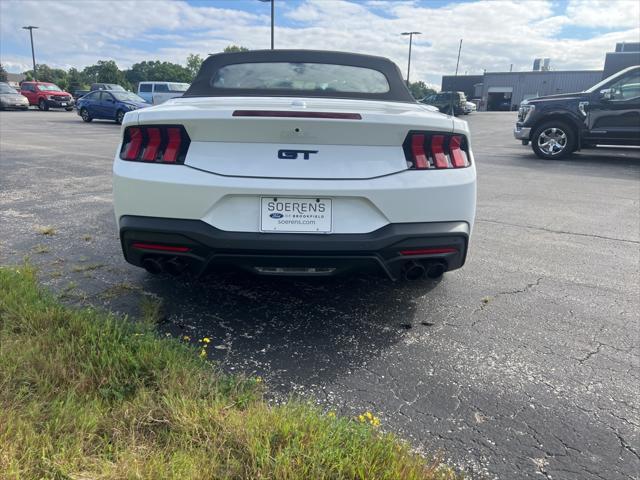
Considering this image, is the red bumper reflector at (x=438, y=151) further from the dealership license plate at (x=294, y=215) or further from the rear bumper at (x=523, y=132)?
the rear bumper at (x=523, y=132)

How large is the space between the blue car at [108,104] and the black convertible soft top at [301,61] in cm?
1767

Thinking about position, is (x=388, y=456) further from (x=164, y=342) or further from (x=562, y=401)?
(x=164, y=342)

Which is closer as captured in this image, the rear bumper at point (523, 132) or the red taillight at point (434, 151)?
the red taillight at point (434, 151)

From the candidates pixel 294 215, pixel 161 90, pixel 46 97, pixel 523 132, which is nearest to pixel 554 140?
pixel 523 132

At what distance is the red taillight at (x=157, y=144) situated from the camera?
8.21ft

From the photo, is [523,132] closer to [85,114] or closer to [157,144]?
[157,144]

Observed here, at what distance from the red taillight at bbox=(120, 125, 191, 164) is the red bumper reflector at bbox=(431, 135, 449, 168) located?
1.32 meters

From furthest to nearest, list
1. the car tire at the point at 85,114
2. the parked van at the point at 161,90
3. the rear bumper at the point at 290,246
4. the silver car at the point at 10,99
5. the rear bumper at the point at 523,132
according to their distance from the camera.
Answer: the silver car at the point at 10,99, the parked van at the point at 161,90, the car tire at the point at 85,114, the rear bumper at the point at 523,132, the rear bumper at the point at 290,246

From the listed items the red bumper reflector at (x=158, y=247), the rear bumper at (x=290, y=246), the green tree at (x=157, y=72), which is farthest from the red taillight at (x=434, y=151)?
the green tree at (x=157, y=72)

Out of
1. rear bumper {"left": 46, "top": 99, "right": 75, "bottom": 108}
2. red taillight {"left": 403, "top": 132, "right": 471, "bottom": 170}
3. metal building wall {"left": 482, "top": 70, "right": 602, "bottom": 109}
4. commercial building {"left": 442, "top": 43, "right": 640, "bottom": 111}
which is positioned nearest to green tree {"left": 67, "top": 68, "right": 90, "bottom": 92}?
rear bumper {"left": 46, "top": 99, "right": 75, "bottom": 108}

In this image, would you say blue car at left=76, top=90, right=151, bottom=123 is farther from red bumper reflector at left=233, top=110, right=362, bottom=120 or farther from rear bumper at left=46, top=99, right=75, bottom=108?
red bumper reflector at left=233, top=110, right=362, bottom=120

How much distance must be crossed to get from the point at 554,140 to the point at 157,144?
10.6 metres

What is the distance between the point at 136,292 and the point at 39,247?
146 centimetres

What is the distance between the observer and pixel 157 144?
2547 millimetres
